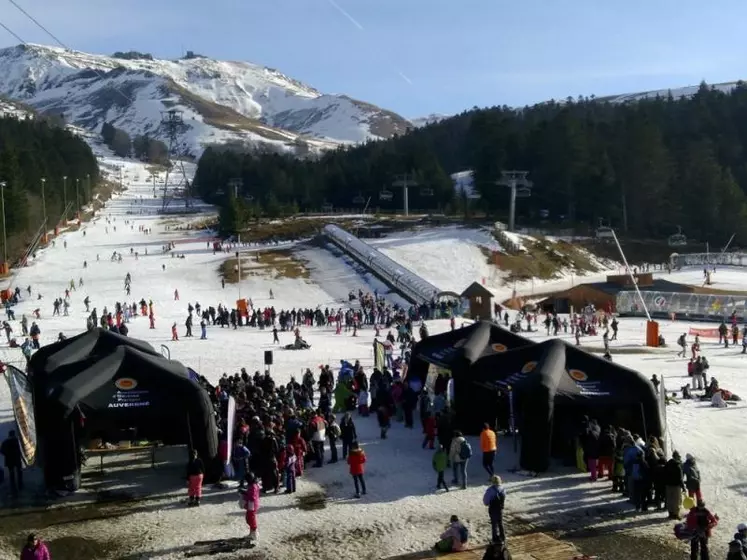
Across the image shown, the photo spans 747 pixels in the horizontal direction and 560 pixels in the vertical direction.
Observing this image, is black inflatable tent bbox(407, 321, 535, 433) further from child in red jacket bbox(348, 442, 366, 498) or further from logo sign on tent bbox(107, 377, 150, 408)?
logo sign on tent bbox(107, 377, 150, 408)

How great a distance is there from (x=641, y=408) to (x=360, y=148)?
3977 inches

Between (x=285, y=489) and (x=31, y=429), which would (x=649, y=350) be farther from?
(x=31, y=429)

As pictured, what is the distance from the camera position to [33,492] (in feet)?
45.5

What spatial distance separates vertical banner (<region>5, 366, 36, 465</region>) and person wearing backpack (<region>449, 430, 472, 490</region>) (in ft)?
24.2

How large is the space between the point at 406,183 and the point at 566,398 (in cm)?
6804

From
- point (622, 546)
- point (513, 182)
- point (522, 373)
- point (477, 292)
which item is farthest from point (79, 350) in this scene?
point (513, 182)

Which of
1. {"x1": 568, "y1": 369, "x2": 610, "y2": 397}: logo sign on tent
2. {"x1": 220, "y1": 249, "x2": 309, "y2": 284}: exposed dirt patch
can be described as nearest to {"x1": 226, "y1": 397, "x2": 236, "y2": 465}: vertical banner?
{"x1": 568, "y1": 369, "x2": 610, "y2": 397}: logo sign on tent

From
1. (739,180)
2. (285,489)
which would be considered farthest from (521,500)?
(739,180)

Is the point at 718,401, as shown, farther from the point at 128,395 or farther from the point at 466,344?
the point at 128,395

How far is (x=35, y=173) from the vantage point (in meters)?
74.9

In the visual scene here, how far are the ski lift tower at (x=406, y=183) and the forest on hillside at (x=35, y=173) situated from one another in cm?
3429

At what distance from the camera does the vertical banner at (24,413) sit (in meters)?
13.7

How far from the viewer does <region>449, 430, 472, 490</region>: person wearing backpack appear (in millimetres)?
13445

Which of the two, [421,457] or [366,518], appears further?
[421,457]
